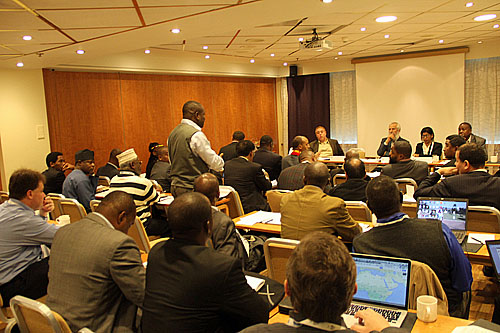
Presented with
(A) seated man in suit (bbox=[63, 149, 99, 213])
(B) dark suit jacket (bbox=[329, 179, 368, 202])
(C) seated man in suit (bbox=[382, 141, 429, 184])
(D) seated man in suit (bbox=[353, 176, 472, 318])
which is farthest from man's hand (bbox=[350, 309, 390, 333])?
(A) seated man in suit (bbox=[63, 149, 99, 213])

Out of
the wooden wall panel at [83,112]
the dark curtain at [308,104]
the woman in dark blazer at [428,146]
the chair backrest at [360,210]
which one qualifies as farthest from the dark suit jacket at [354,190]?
the dark curtain at [308,104]

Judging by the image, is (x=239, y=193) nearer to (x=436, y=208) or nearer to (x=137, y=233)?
(x=137, y=233)

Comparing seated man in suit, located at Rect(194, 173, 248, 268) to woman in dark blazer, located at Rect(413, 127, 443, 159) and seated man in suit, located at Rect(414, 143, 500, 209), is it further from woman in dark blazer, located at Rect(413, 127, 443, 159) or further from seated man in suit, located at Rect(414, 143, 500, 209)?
woman in dark blazer, located at Rect(413, 127, 443, 159)

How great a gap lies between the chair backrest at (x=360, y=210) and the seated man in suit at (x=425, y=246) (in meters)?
1.50

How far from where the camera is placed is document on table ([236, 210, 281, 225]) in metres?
4.13

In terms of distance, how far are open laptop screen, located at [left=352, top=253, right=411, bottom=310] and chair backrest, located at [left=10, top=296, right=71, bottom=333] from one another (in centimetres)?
151

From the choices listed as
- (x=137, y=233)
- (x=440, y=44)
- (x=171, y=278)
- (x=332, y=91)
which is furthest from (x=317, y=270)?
(x=332, y=91)

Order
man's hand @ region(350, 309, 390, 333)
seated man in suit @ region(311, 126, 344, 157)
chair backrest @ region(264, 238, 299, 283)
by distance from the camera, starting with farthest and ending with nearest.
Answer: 1. seated man in suit @ region(311, 126, 344, 157)
2. chair backrest @ region(264, 238, 299, 283)
3. man's hand @ region(350, 309, 390, 333)

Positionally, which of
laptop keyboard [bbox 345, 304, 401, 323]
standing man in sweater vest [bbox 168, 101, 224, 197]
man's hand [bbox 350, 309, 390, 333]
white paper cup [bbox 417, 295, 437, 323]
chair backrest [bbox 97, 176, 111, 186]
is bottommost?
laptop keyboard [bbox 345, 304, 401, 323]

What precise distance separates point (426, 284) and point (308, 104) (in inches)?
385

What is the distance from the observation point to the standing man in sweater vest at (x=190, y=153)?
4391 millimetres

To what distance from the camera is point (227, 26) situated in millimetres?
4992

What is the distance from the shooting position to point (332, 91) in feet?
37.3

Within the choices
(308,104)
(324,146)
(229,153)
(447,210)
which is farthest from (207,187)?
(308,104)
